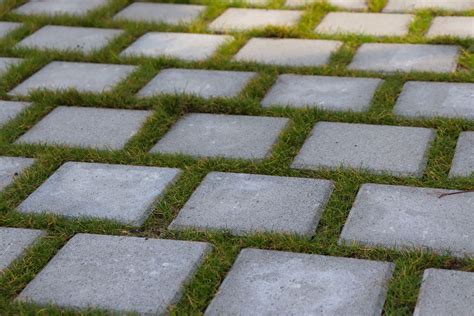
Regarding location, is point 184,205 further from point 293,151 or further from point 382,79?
point 382,79

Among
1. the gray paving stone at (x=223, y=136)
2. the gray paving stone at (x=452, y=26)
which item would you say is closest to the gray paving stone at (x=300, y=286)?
the gray paving stone at (x=223, y=136)

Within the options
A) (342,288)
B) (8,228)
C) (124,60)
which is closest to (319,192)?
(342,288)

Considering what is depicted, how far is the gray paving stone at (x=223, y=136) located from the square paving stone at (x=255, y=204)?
185 mm

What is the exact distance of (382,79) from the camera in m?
3.39

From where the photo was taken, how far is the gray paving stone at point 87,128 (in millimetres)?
3031

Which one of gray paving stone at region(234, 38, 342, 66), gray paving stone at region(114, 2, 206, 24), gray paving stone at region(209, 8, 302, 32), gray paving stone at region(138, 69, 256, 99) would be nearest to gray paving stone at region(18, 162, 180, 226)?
gray paving stone at region(138, 69, 256, 99)

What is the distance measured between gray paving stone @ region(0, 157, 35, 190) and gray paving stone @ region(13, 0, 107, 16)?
5.83ft

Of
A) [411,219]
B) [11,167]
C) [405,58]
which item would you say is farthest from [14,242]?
[405,58]

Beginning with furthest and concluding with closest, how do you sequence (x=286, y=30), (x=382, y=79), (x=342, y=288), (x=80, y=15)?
(x=80, y=15) → (x=286, y=30) → (x=382, y=79) → (x=342, y=288)

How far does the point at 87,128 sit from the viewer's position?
3.14m

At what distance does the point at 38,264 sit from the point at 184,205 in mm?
482

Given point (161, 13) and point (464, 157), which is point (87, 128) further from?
point (161, 13)

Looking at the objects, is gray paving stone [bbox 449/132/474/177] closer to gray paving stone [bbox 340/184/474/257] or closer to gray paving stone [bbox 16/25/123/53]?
gray paving stone [bbox 340/184/474/257]

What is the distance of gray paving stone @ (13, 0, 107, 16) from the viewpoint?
15.1 feet
